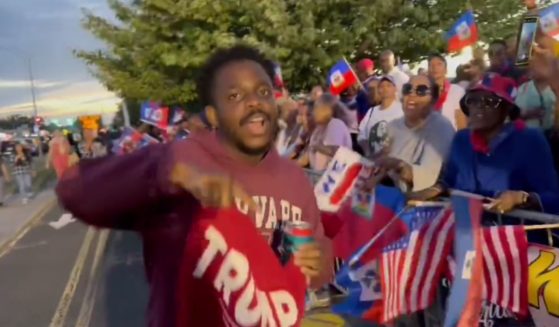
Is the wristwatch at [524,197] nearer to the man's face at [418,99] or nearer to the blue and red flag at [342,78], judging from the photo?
the man's face at [418,99]

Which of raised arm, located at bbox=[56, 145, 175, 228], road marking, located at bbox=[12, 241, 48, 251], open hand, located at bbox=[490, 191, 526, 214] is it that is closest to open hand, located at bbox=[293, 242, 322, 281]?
raised arm, located at bbox=[56, 145, 175, 228]

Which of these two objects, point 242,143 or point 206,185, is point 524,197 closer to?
point 242,143

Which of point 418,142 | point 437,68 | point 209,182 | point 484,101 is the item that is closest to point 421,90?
point 418,142

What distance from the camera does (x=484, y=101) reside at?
4.88 meters

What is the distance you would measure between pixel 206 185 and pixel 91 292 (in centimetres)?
737

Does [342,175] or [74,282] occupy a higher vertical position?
[342,175]

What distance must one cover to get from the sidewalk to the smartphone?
34.8 ft

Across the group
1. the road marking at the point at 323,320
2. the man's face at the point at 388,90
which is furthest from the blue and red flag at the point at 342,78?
the road marking at the point at 323,320

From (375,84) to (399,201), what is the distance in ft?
11.7

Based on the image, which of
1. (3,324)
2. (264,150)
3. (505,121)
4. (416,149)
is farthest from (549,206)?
A: (3,324)

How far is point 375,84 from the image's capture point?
351 inches

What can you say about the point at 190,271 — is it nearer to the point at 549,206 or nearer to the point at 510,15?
the point at 549,206

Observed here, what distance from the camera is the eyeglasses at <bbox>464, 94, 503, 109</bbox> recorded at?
4855 mm

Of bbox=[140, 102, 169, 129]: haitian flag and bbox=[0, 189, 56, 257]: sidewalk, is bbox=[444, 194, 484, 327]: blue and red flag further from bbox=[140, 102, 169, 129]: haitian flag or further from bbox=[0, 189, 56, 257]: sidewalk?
bbox=[140, 102, 169, 129]: haitian flag
